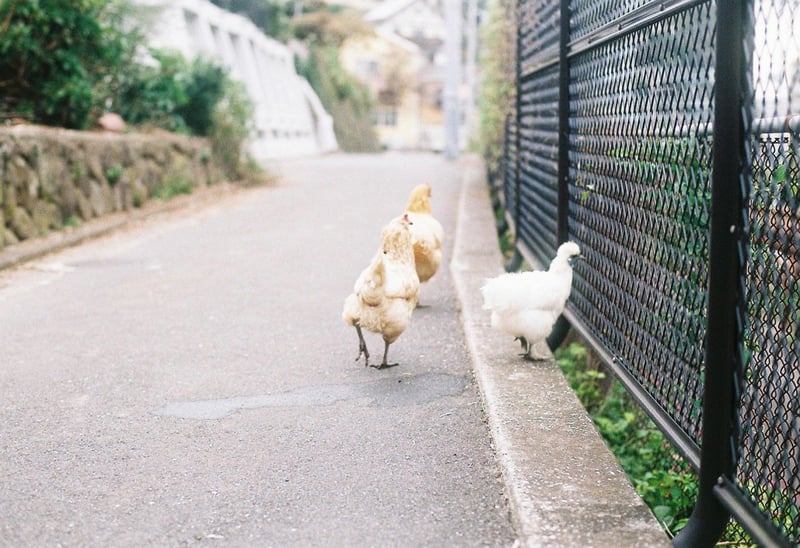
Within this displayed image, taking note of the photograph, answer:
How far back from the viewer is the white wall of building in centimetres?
1786

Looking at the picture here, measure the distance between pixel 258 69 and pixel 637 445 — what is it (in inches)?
992

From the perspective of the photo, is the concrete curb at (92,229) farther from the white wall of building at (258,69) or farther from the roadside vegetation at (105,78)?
the white wall of building at (258,69)

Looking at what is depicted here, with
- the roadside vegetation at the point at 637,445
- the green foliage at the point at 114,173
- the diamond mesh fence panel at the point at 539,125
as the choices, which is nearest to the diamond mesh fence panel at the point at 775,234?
the roadside vegetation at the point at 637,445

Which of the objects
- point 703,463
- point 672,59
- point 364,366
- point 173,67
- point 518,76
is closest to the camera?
point 703,463

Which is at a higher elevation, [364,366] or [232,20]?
[232,20]

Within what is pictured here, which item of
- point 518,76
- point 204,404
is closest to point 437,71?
point 518,76

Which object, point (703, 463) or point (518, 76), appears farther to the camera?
point (518, 76)

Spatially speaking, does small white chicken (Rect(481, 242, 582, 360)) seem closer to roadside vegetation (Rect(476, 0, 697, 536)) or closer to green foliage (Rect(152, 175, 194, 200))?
roadside vegetation (Rect(476, 0, 697, 536))

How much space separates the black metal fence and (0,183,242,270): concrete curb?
A: 542cm

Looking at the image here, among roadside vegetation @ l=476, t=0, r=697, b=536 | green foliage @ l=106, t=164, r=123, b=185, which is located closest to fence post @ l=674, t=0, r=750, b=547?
roadside vegetation @ l=476, t=0, r=697, b=536

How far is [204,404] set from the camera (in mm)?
3924

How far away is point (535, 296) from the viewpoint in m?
4.02

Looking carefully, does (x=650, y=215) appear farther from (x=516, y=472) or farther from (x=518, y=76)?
(x=518, y=76)

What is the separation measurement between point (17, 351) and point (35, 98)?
6309 millimetres
